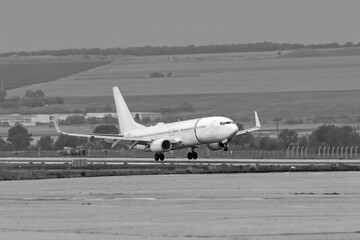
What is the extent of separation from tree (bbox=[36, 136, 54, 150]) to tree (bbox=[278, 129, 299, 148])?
71.7ft

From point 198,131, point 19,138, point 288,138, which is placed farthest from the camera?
point 19,138

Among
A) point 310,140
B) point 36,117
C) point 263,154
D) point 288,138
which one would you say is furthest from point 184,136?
point 36,117

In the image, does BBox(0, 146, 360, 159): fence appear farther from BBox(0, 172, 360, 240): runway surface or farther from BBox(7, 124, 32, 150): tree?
BBox(0, 172, 360, 240): runway surface

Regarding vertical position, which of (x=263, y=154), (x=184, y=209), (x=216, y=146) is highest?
(x=216, y=146)

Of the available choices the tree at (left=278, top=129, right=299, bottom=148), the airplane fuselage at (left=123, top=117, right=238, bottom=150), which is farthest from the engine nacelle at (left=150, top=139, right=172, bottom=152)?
the tree at (left=278, top=129, right=299, bottom=148)

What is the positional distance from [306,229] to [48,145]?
102180 millimetres

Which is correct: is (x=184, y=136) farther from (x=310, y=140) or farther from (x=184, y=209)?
(x=184, y=209)

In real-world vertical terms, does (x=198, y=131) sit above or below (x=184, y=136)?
above

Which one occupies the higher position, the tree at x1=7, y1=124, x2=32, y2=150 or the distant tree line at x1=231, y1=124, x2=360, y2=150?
the tree at x1=7, y1=124, x2=32, y2=150

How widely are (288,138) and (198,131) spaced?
3462cm

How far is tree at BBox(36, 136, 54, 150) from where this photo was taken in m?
128

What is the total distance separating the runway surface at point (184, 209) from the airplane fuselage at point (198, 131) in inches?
1616

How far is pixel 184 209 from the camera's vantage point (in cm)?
3359

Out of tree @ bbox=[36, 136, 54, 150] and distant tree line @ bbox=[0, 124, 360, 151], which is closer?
distant tree line @ bbox=[0, 124, 360, 151]
